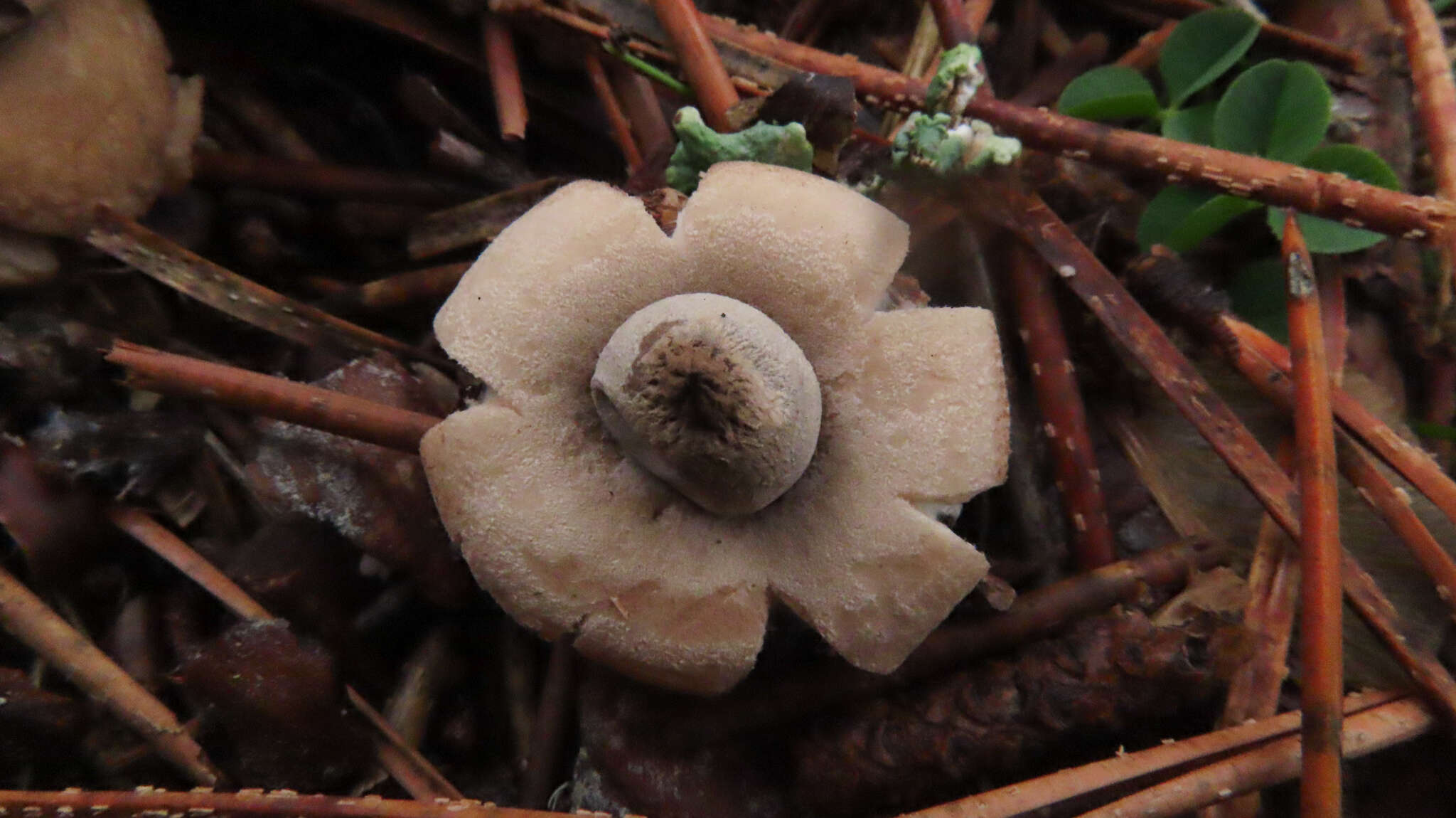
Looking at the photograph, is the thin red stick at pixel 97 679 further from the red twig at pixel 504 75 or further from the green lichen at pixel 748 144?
the green lichen at pixel 748 144

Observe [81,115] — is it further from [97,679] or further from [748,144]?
[748,144]

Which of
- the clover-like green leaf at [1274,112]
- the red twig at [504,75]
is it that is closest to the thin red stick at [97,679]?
the red twig at [504,75]

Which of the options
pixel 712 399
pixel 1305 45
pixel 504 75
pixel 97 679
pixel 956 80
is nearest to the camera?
pixel 712 399

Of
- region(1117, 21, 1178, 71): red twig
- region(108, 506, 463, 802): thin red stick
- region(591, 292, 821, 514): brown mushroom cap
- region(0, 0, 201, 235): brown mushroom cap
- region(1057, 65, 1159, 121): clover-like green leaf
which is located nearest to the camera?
region(591, 292, 821, 514): brown mushroom cap

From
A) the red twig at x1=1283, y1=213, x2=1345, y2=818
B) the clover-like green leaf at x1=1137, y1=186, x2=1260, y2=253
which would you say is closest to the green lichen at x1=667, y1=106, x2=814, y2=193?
the clover-like green leaf at x1=1137, y1=186, x2=1260, y2=253

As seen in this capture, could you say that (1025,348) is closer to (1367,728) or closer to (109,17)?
(1367,728)

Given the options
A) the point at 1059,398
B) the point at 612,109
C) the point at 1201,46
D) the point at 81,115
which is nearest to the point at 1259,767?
the point at 1059,398

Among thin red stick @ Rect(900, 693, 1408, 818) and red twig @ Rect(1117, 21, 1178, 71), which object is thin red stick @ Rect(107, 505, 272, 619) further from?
red twig @ Rect(1117, 21, 1178, 71)
